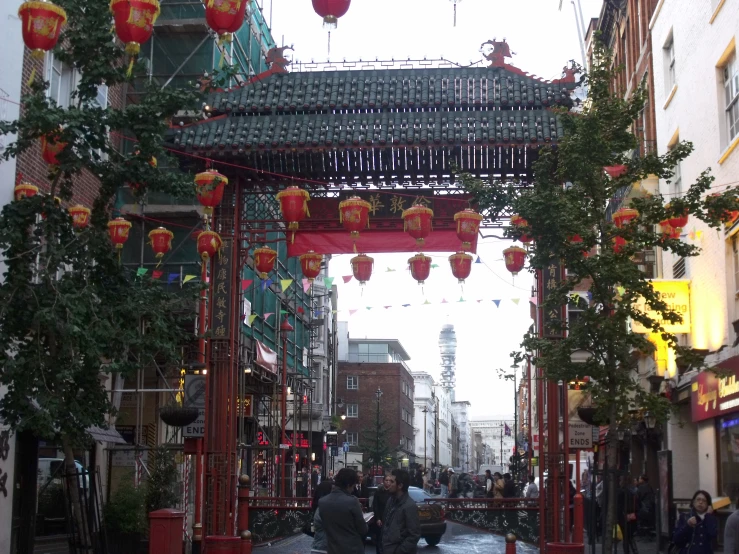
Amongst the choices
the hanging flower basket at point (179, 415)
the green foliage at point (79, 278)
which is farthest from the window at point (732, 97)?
the hanging flower basket at point (179, 415)

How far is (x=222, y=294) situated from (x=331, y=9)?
9249 millimetres

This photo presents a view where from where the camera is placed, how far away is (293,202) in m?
20.0

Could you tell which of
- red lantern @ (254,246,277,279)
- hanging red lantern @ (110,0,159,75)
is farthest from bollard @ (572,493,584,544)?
hanging red lantern @ (110,0,159,75)

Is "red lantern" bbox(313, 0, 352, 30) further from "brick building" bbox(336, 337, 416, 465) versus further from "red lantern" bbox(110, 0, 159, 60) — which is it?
"brick building" bbox(336, 337, 416, 465)

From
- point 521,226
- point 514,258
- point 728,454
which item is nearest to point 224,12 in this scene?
point 521,226

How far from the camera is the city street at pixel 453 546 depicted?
23562mm

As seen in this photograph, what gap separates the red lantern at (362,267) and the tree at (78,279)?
7.63 metres

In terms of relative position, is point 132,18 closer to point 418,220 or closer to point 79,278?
point 79,278

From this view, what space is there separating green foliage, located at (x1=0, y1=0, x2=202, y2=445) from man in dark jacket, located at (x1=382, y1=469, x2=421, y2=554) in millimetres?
3770

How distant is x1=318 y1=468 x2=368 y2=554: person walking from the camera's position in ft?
37.8

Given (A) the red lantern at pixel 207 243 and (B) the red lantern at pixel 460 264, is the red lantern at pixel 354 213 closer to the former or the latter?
(B) the red lantern at pixel 460 264

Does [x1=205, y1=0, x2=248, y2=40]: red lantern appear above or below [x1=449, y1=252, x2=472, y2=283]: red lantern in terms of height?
above

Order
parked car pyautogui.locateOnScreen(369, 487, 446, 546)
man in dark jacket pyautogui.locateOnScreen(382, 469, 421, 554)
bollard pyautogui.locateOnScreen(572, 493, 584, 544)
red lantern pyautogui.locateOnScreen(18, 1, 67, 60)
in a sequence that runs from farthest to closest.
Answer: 1. parked car pyautogui.locateOnScreen(369, 487, 446, 546)
2. bollard pyautogui.locateOnScreen(572, 493, 584, 544)
3. red lantern pyautogui.locateOnScreen(18, 1, 67, 60)
4. man in dark jacket pyautogui.locateOnScreen(382, 469, 421, 554)

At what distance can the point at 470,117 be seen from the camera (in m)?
21.2
